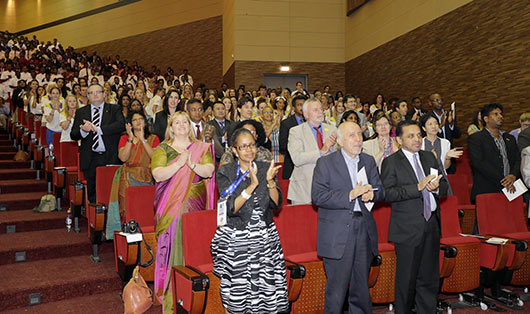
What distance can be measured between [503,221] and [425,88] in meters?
5.99

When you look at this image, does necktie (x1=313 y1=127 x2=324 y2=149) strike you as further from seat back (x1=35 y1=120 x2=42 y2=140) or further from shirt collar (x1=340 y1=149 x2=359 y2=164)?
seat back (x1=35 y1=120 x2=42 y2=140)

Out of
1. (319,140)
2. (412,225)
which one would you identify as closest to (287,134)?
(319,140)

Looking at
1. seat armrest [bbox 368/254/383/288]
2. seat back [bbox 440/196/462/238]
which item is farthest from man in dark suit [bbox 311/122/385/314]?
seat back [bbox 440/196/462/238]

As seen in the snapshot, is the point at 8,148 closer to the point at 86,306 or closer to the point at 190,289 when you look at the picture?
the point at 86,306

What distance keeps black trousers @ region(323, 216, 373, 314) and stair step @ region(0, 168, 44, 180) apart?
515 cm

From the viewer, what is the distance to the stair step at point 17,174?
21.4 ft

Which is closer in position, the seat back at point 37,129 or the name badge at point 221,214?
the name badge at point 221,214

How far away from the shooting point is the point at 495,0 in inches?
301

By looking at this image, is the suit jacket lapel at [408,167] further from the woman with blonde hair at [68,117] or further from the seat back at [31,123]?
the seat back at [31,123]

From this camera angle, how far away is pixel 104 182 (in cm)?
454

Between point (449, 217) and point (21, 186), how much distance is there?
5.19 meters

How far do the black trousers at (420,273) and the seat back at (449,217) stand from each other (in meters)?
0.79

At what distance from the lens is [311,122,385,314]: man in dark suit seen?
Answer: 2.98 meters

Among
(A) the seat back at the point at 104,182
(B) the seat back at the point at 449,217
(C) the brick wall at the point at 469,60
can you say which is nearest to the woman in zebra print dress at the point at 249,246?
(B) the seat back at the point at 449,217
